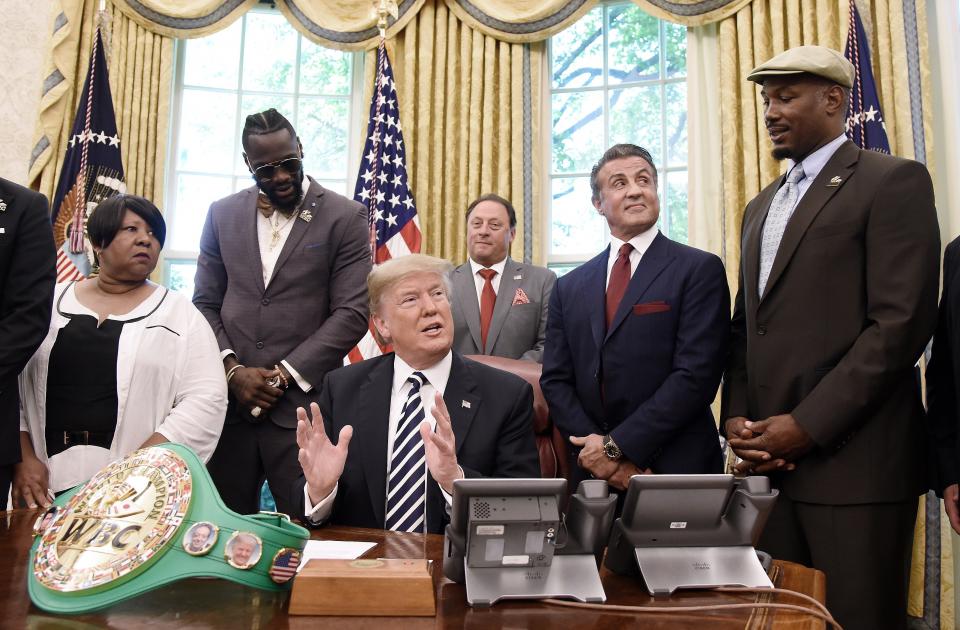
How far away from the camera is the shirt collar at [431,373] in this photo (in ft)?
7.48

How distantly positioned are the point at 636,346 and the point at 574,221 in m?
3.10

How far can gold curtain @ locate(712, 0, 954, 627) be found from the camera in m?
4.18

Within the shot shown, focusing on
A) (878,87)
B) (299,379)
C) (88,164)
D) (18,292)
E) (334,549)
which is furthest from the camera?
(88,164)

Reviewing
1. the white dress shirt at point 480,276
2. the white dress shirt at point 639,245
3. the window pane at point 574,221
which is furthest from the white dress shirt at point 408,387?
the window pane at point 574,221

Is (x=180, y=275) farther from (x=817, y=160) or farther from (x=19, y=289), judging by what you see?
(x=817, y=160)

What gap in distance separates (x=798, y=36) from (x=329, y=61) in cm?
315

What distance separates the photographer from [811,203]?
231 centimetres

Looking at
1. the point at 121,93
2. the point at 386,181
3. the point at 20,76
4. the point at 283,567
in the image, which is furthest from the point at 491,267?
the point at 20,76

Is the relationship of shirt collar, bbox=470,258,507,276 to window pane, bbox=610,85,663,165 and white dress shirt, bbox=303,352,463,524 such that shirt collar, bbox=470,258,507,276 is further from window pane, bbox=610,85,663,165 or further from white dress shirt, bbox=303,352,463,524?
window pane, bbox=610,85,663,165

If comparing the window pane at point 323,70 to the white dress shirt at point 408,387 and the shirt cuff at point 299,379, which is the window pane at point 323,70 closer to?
the shirt cuff at point 299,379

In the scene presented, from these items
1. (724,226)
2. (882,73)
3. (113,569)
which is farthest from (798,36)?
(113,569)

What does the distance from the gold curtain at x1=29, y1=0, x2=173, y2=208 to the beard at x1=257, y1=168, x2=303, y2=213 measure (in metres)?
2.55

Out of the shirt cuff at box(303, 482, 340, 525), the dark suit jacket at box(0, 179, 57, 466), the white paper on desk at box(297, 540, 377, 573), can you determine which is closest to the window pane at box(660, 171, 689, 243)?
the dark suit jacket at box(0, 179, 57, 466)

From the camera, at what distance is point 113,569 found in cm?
117
